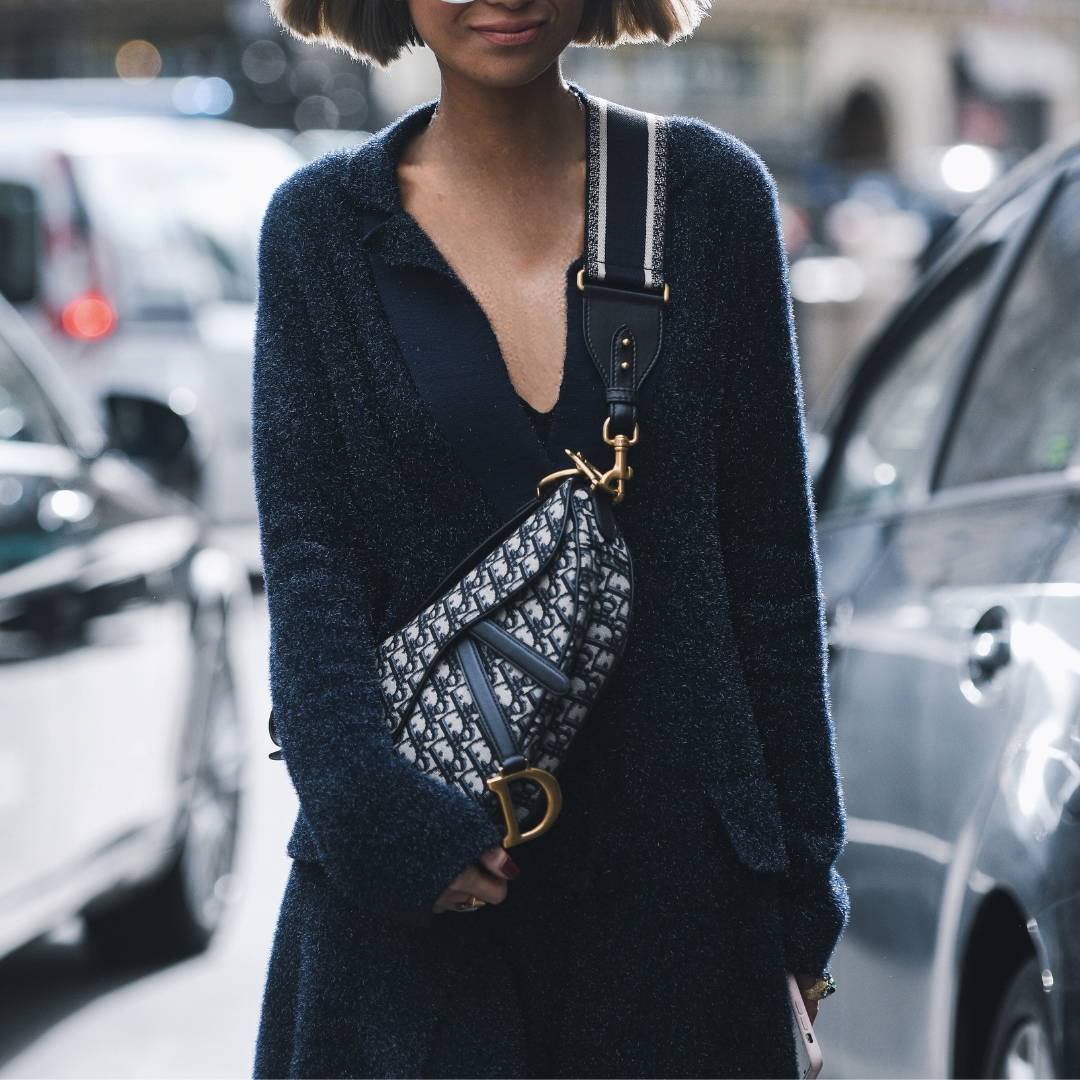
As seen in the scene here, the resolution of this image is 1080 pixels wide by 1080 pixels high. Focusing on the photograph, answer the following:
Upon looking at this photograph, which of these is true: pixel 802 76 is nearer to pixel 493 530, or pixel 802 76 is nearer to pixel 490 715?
pixel 493 530

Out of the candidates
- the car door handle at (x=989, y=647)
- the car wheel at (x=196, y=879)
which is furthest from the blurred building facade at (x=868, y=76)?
the car door handle at (x=989, y=647)

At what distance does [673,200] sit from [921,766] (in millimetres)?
1253

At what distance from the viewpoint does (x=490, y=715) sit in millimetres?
1601

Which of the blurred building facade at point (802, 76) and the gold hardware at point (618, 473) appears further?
the blurred building facade at point (802, 76)

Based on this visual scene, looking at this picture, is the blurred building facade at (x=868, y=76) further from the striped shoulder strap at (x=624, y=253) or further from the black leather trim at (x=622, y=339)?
the black leather trim at (x=622, y=339)

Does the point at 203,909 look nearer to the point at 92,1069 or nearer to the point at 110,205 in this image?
the point at 92,1069

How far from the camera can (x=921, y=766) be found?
2.77 metres

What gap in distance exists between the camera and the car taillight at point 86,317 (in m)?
8.32

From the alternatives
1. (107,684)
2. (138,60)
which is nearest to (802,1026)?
(107,684)

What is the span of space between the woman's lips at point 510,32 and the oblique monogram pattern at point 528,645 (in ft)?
1.33

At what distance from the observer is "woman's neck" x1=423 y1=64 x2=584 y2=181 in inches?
70.6

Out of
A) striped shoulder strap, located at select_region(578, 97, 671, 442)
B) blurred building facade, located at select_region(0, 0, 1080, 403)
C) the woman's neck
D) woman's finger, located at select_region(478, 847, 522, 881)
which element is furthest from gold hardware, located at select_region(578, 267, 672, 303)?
blurred building facade, located at select_region(0, 0, 1080, 403)

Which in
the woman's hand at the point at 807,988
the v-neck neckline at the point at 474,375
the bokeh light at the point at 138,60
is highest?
the v-neck neckline at the point at 474,375

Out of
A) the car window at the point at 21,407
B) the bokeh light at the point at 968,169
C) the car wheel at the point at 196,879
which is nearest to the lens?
the car window at the point at 21,407
